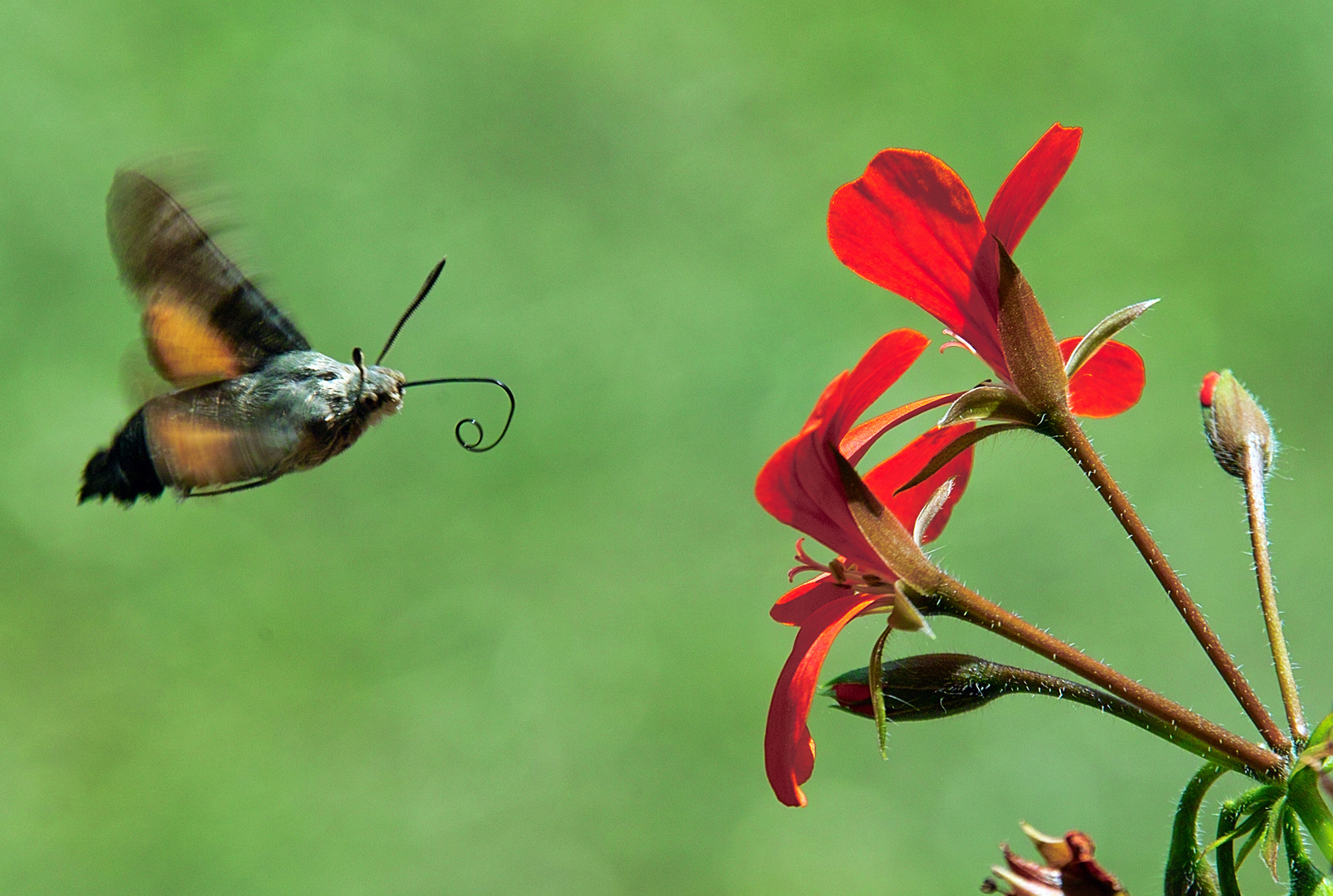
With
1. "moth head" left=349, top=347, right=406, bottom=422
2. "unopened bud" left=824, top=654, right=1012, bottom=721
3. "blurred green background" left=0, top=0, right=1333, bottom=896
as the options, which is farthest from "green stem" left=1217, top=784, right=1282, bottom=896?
"blurred green background" left=0, top=0, right=1333, bottom=896

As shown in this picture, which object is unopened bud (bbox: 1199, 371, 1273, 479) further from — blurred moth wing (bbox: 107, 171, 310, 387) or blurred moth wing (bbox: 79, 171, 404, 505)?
blurred moth wing (bbox: 107, 171, 310, 387)

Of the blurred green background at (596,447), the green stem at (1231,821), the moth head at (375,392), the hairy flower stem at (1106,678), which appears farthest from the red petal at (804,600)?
the blurred green background at (596,447)

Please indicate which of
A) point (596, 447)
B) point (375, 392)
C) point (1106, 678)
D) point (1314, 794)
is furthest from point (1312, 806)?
point (596, 447)

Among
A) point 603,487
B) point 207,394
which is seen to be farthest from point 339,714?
point 207,394

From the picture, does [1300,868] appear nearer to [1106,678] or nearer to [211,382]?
[1106,678]

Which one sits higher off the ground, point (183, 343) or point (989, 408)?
point (183, 343)

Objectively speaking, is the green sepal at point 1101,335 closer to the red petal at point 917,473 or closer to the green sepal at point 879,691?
the red petal at point 917,473

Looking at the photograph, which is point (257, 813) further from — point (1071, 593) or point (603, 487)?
point (1071, 593)

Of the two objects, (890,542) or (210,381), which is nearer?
(890,542)
